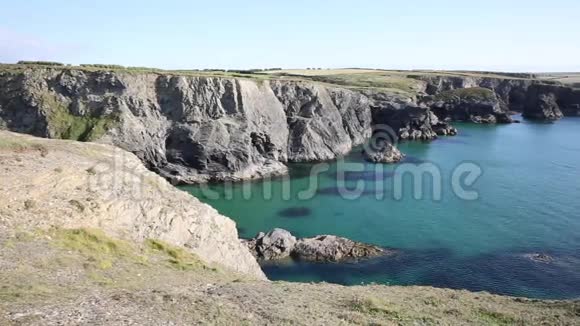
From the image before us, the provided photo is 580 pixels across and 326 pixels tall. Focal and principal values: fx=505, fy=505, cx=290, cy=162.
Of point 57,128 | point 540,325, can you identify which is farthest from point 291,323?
point 57,128

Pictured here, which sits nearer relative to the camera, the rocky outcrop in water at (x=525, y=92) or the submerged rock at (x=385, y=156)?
the submerged rock at (x=385, y=156)

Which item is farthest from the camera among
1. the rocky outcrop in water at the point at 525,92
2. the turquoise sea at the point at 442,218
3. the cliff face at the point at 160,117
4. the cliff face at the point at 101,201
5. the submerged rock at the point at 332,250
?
the rocky outcrop in water at the point at 525,92

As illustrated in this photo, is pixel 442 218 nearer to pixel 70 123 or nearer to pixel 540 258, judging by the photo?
pixel 540 258

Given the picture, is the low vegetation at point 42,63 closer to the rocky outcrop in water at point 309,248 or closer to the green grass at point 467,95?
the rocky outcrop in water at point 309,248

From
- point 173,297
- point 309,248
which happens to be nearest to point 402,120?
point 309,248

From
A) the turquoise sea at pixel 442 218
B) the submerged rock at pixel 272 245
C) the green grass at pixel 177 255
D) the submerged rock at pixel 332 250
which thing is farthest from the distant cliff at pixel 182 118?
the green grass at pixel 177 255

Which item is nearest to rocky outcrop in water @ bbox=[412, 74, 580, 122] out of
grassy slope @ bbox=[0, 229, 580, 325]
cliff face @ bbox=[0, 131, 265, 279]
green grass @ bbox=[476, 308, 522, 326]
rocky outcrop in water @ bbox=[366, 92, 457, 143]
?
rocky outcrop in water @ bbox=[366, 92, 457, 143]

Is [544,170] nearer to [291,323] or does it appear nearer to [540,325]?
[540,325]

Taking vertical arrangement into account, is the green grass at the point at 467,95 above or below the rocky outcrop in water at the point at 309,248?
above

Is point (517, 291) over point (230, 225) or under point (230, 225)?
under
